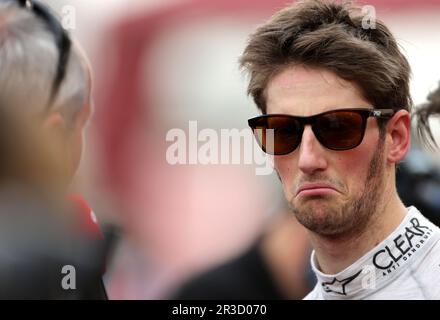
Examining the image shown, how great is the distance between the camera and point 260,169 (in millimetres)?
2018

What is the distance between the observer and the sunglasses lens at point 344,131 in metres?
1.46

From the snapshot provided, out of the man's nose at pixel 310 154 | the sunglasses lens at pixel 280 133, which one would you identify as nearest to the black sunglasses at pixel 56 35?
the sunglasses lens at pixel 280 133

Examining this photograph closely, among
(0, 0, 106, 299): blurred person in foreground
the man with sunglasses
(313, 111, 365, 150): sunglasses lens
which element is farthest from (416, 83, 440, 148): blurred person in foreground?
(0, 0, 106, 299): blurred person in foreground

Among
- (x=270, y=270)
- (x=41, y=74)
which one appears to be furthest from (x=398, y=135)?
(x=41, y=74)

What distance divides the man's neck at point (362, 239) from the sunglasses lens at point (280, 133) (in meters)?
0.20

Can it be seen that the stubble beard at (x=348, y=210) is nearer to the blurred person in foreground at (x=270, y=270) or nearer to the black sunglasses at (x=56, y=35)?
the blurred person in foreground at (x=270, y=270)

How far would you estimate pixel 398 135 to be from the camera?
4.96 feet

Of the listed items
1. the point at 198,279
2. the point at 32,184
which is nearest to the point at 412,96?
the point at 198,279

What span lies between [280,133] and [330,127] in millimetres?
110

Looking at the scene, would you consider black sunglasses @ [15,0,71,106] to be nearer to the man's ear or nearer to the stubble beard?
the stubble beard

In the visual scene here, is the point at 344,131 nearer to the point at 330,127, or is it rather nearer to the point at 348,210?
the point at 330,127
